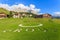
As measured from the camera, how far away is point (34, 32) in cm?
193

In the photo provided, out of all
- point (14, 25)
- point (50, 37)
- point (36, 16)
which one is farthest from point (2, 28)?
point (50, 37)

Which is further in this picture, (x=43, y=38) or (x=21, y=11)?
(x=21, y=11)

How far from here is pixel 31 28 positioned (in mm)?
1959

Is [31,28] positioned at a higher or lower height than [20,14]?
lower

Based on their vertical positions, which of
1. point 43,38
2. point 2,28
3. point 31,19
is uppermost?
point 31,19

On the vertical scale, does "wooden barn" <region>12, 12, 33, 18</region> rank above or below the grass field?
above

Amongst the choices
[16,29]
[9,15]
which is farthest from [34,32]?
[9,15]

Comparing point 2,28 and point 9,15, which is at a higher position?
point 9,15

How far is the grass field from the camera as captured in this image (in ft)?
6.23

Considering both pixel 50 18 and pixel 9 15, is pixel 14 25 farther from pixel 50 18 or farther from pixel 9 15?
pixel 50 18

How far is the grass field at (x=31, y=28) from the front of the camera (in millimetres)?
1897

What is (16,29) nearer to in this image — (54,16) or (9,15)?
(9,15)

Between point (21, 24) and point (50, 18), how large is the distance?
412 millimetres

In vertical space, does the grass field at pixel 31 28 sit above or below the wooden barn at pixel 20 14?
below
